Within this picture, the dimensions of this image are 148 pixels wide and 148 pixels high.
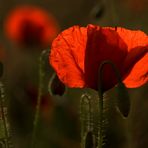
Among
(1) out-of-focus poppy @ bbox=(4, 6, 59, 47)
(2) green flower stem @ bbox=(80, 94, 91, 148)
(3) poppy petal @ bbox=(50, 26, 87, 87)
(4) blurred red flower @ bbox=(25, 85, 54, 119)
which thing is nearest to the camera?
(3) poppy petal @ bbox=(50, 26, 87, 87)

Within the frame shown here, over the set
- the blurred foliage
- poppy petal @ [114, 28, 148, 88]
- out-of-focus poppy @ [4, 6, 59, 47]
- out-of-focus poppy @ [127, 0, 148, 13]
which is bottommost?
the blurred foliage

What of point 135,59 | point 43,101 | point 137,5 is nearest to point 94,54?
point 135,59

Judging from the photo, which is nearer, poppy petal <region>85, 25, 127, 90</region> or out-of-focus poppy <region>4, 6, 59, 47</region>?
poppy petal <region>85, 25, 127, 90</region>

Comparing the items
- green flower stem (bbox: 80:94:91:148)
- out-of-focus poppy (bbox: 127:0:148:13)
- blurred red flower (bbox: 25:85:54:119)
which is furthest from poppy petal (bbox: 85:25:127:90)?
out-of-focus poppy (bbox: 127:0:148:13)

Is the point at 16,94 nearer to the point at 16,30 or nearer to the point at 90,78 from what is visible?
the point at 16,30

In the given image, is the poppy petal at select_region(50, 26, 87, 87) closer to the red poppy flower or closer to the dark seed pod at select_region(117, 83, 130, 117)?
the red poppy flower

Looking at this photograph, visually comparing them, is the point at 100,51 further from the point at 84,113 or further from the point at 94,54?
the point at 84,113

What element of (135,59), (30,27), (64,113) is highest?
(30,27)

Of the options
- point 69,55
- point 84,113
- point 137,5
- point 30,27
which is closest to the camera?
point 69,55

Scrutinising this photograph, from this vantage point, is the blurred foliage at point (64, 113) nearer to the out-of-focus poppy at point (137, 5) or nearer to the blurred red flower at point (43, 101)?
the blurred red flower at point (43, 101)

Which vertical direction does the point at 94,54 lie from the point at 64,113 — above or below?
above

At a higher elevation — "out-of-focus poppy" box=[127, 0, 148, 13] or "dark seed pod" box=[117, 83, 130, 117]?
"out-of-focus poppy" box=[127, 0, 148, 13]
